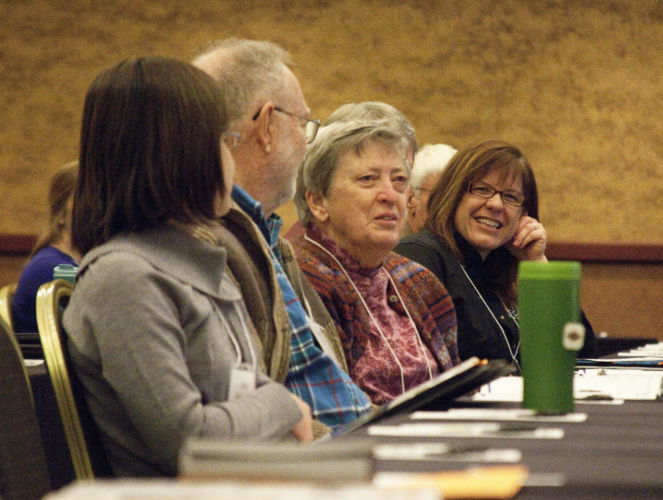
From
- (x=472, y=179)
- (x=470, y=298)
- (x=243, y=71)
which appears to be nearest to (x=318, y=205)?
(x=243, y=71)

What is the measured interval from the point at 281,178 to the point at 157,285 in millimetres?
939

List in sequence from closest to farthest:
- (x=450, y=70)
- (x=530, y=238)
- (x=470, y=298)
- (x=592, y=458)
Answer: (x=592, y=458) → (x=470, y=298) → (x=530, y=238) → (x=450, y=70)

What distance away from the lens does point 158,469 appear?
4.30 ft

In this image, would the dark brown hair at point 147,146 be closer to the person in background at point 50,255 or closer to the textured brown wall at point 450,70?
the person in background at point 50,255

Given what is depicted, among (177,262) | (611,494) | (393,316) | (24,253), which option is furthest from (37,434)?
(24,253)

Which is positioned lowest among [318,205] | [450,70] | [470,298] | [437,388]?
[470,298]

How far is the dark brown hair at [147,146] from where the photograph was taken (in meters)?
1.35

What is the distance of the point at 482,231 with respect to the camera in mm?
3230

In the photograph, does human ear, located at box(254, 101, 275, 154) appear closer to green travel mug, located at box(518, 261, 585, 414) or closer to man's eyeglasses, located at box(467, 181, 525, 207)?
green travel mug, located at box(518, 261, 585, 414)

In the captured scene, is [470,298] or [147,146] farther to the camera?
[470,298]

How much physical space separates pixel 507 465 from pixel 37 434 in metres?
0.66

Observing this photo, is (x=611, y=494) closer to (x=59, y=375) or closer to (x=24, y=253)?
(x=59, y=375)

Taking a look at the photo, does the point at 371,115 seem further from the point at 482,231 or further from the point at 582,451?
the point at 582,451

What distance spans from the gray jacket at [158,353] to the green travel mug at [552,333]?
36 centimetres
